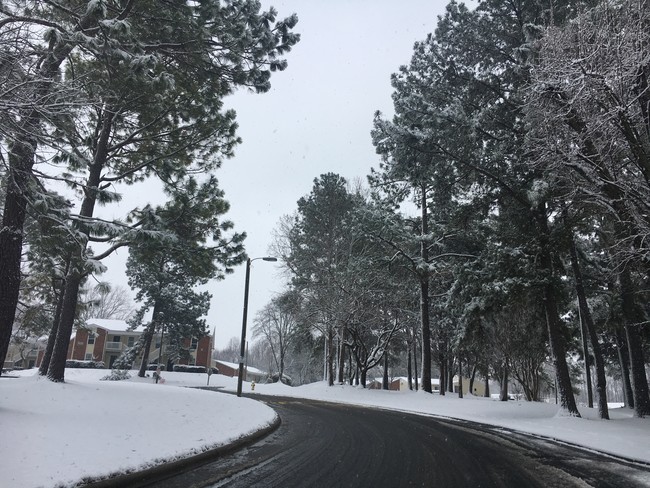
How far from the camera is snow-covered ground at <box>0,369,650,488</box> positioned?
564 centimetres

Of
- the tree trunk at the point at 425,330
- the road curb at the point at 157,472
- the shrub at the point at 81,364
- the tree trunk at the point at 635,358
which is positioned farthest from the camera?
the shrub at the point at 81,364

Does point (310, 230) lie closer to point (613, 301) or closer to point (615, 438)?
point (613, 301)

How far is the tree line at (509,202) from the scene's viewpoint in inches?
375

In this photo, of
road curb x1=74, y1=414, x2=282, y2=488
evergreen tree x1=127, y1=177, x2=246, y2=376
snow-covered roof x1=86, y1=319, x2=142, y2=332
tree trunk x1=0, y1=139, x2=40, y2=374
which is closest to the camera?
road curb x1=74, y1=414, x2=282, y2=488

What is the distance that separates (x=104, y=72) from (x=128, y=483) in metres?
10.7

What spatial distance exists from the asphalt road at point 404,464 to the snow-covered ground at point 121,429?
76 centimetres

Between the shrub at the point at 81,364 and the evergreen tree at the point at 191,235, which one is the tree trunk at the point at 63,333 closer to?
the evergreen tree at the point at 191,235

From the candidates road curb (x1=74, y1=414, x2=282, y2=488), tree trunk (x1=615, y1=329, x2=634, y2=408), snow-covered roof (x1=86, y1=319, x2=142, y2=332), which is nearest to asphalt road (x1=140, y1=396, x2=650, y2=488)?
road curb (x1=74, y1=414, x2=282, y2=488)

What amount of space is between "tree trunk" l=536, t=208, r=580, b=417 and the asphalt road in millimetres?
5356

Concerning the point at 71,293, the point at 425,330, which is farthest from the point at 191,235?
the point at 425,330

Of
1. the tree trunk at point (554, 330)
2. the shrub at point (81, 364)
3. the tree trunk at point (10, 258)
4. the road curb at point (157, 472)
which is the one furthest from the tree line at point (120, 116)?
the shrub at point (81, 364)

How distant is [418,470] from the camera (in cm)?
710

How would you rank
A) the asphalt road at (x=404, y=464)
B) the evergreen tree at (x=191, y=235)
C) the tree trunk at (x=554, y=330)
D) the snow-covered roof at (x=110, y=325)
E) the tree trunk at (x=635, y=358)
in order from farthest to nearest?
the snow-covered roof at (x=110, y=325), the tree trunk at (x=635, y=358), the tree trunk at (x=554, y=330), the evergreen tree at (x=191, y=235), the asphalt road at (x=404, y=464)

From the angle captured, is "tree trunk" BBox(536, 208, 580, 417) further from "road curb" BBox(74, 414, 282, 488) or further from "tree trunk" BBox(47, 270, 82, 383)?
"tree trunk" BBox(47, 270, 82, 383)
